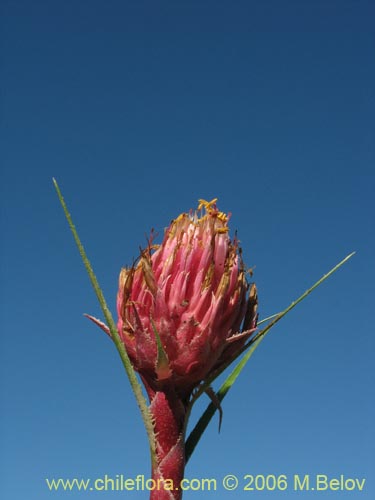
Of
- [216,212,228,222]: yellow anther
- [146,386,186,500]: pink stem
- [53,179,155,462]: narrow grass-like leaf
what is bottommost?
[146,386,186,500]: pink stem

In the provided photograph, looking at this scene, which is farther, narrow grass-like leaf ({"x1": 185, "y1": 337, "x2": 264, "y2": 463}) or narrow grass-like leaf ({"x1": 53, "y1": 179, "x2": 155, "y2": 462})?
narrow grass-like leaf ({"x1": 185, "y1": 337, "x2": 264, "y2": 463})

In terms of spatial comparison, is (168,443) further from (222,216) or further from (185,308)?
(222,216)

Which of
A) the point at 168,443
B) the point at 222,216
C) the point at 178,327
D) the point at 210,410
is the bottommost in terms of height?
the point at 168,443

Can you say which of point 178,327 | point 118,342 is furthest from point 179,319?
point 118,342

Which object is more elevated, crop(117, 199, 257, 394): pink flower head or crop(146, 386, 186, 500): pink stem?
crop(117, 199, 257, 394): pink flower head

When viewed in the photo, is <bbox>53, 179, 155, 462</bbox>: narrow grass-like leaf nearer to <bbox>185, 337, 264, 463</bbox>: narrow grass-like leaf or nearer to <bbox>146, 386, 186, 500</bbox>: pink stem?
<bbox>146, 386, 186, 500</bbox>: pink stem

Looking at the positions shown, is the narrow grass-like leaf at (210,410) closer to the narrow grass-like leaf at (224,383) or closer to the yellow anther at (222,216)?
the narrow grass-like leaf at (224,383)

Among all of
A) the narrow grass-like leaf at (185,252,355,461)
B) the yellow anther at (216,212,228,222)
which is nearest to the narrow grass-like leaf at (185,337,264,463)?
the narrow grass-like leaf at (185,252,355,461)
